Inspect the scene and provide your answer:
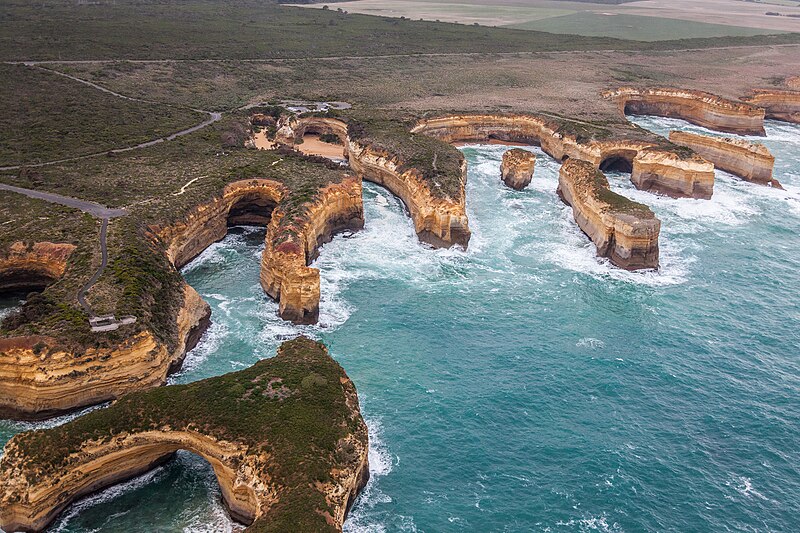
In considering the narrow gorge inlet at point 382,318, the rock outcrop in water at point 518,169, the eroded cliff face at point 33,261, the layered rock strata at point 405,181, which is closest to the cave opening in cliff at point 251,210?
the narrow gorge inlet at point 382,318

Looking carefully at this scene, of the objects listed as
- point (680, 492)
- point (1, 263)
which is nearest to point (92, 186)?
point (1, 263)

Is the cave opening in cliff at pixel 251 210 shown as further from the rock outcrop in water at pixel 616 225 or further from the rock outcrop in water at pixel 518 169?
the rock outcrop in water at pixel 616 225

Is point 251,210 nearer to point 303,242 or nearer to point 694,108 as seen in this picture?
point 303,242

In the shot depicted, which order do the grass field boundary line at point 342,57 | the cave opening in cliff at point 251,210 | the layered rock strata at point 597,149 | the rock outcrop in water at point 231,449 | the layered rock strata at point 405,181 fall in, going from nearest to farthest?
the rock outcrop in water at point 231,449 < the layered rock strata at point 405,181 < the cave opening in cliff at point 251,210 < the layered rock strata at point 597,149 < the grass field boundary line at point 342,57

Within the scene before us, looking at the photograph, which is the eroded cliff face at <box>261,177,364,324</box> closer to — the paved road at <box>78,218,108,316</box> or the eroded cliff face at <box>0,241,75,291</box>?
the paved road at <box>78,218,108,316</box>

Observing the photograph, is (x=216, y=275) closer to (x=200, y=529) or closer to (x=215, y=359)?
(x=215, y=359)

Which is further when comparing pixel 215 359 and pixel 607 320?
pixel 607 320
